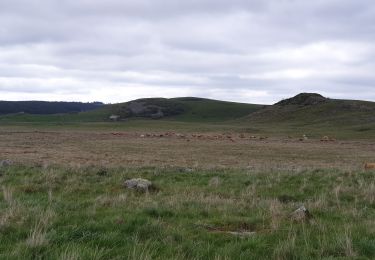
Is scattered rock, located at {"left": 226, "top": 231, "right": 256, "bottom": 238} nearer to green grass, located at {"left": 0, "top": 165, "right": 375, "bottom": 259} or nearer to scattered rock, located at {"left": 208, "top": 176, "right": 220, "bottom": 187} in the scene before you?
green grass, located at {"left": 0, "top": 165, "right": 375, "bottom": 259}

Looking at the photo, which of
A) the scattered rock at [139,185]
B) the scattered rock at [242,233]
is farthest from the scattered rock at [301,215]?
the scattered rock at [139,185]

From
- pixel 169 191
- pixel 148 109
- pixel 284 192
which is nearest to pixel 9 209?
pixel 169 191

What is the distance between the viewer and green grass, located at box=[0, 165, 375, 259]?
7.38 metres

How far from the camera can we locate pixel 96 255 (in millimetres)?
6805

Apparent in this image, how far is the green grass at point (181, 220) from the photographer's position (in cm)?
738

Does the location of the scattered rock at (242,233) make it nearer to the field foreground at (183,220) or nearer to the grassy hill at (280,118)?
the field foreground at (183,220)

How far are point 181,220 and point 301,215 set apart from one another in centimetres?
235

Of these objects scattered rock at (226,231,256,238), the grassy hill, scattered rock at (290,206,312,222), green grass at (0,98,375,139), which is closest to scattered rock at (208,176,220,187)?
scattered rock at (290,206,312,222)

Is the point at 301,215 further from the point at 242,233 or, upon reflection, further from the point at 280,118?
the point at 280,118

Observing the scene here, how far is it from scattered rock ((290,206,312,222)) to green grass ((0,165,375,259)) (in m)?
0.23

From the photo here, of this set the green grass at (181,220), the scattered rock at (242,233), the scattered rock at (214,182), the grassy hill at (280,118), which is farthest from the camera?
the grassy hill at (280,118)

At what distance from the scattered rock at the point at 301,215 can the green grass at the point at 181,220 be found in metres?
0.23

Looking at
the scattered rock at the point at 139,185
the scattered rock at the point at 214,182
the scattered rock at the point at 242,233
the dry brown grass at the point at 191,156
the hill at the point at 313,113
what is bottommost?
the dry brown grass at the point at 191,156

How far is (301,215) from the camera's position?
10.1 metres
